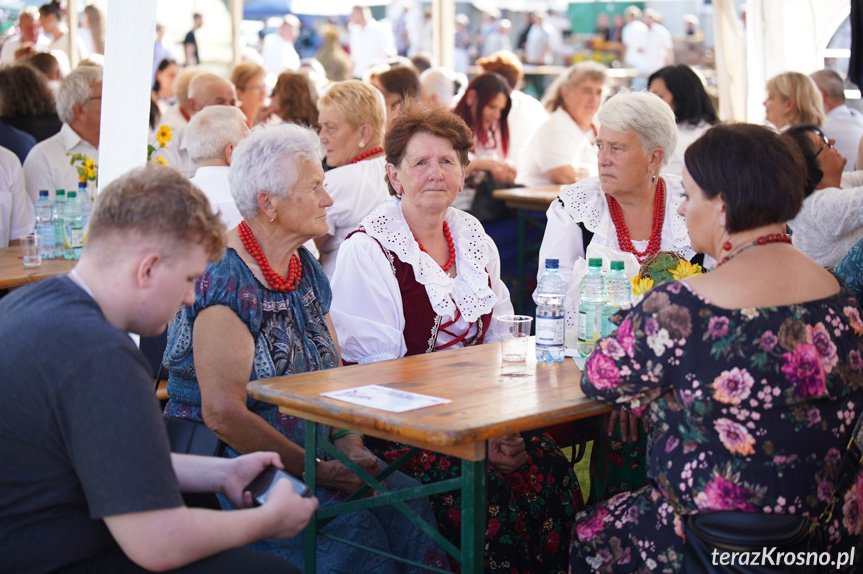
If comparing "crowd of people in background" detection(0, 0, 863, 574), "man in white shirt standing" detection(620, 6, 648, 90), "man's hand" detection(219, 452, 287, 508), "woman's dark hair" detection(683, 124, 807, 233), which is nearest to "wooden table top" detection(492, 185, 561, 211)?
"crowd of people in background" detection(0, 0, 863, 574)

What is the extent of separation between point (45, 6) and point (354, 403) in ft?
37.6

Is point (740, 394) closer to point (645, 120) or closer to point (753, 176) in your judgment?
point (753, 176)

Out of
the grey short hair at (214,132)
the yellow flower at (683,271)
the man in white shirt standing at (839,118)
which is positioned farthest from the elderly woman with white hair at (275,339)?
the man in white shirt standing at (839,118)

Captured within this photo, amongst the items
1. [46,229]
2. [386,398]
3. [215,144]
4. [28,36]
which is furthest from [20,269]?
[28,36]

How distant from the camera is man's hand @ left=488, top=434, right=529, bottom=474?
2.80m

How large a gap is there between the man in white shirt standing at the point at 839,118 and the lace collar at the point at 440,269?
4.51m

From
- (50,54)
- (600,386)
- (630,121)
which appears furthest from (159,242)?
(50,54)

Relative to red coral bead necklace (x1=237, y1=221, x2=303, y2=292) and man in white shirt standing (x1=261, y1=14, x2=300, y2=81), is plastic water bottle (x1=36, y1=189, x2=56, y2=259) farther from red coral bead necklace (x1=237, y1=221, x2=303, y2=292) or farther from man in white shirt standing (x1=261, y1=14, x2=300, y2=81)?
man in white shirt standing (x1=261, y1=14, x2=300, y2=81)

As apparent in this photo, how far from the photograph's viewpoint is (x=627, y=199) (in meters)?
3.60

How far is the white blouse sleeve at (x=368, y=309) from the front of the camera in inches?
122

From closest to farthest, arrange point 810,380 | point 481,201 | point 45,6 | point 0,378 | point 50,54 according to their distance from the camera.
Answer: point 0,378, point 810,380, point 481,201, point 50,54, point 45,6

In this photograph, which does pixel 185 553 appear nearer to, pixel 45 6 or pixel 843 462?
pixel 843 462

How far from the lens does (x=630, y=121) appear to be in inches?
140

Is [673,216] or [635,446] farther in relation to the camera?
[673,216]
